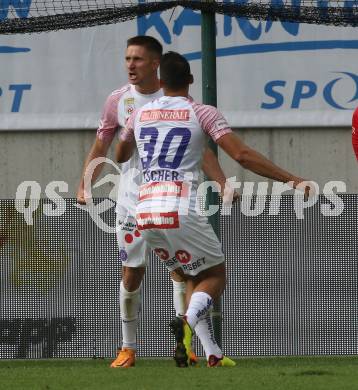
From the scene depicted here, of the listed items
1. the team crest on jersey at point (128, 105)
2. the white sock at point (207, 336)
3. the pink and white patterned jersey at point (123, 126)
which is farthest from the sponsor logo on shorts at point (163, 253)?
the team crest on jersey at point (128, 105)

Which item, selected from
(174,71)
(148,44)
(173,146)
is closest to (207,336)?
(173,146)

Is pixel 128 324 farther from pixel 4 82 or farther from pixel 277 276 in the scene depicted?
pixel 4 82

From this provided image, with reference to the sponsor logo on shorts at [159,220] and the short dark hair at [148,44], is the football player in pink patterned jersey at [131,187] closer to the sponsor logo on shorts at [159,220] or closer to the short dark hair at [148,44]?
the short dark hair at [148,44]

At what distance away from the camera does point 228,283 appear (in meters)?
9.89

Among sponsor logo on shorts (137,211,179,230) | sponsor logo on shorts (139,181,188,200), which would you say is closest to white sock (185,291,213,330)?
sponsor logo on shorts (137,211,179,230)

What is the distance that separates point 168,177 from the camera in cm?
685

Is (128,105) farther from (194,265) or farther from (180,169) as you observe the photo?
(194,265)

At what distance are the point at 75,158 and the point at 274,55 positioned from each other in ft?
9.45

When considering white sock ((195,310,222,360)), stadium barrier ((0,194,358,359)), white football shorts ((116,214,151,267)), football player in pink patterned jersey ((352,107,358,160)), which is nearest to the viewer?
white sock ((195,310,222,360))

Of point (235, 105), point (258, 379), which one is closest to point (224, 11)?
point (258, 379)

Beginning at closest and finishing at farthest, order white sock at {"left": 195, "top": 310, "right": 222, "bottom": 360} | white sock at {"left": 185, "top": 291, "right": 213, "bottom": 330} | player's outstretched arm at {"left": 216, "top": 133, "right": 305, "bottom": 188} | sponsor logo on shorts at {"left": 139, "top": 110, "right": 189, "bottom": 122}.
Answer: player's outstretched arm at {"left": 216, "top": 133, "right": 305, "bottom": 188} → white sock at {"left": 185, "top": 291, "right": 213, "bottom": 330} → sponsor logo on shorts at {"left": 139, "top": 110, "right": 189, "bottom": 122} → white sock at {"left": 195, "top": 310, "right": 222, "bottom": 360}

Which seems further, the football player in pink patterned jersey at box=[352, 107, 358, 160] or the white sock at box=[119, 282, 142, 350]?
the football player in pink patterned jersey at box=[352, 107, 358, 160]

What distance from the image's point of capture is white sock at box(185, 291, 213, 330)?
6762 mm

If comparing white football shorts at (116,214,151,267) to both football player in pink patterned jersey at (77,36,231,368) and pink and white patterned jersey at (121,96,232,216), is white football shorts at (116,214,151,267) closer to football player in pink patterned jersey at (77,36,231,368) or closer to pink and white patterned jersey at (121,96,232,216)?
football player in pink patterned jersey at (77,36,231,368)
